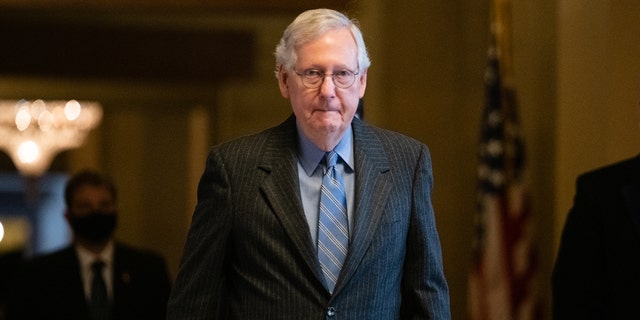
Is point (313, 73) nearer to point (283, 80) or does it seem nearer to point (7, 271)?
point (283, 80)

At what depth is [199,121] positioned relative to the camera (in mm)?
14453

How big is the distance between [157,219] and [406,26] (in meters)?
6.55

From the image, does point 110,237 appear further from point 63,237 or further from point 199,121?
point 63,237

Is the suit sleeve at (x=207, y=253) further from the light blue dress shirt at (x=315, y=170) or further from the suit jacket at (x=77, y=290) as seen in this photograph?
the suit jacket at (x=77, y=290)

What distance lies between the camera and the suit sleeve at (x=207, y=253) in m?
3.32

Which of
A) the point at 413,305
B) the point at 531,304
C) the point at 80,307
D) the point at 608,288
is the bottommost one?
the point at 531,304

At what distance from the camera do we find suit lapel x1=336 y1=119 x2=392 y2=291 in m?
3.26

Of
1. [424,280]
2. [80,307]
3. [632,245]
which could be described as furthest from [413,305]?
[80,307]

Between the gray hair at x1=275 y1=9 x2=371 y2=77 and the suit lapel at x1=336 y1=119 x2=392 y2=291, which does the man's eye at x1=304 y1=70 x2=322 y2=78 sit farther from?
the suit lapel at x1=336 y1=119 x2=392 y2=291

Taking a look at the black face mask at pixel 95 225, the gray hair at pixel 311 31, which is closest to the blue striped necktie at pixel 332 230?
the gray hair at pixel 311 31

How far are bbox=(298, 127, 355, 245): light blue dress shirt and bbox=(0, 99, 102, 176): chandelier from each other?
459 inches

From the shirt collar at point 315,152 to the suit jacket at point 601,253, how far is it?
4.76 ft

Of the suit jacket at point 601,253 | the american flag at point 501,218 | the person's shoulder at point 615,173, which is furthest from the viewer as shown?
the american flag at point 501,218

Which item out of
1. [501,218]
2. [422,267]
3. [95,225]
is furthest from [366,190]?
[501,218]
